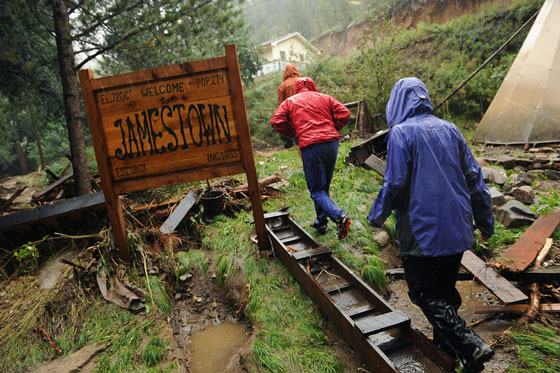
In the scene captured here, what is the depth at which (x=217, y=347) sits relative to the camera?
10.4ft

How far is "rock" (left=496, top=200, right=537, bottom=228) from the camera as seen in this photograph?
164 inches

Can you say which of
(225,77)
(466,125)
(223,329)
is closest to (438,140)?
(225,77)

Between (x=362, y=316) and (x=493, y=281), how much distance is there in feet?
4.77

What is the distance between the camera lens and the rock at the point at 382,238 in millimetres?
4367

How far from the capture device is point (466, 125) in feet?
41.5

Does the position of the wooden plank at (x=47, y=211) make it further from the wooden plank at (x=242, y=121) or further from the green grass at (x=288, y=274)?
the wooden plank at (x=242, y=121)

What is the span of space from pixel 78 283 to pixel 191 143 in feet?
6.64

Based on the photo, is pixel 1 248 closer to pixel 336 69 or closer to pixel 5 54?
pixel 5 54

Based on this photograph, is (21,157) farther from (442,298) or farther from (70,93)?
(442,298)

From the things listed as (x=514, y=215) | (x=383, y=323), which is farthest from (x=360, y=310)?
(x=514, y=215)

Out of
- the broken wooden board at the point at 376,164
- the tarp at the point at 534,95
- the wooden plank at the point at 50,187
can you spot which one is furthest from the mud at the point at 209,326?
the tarp at the point at 534,95

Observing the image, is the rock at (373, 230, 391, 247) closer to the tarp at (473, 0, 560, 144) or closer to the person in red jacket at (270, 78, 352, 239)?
the person in red jacket at (270, 78, 352, 239)

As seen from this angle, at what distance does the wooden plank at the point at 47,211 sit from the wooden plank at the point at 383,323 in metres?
3.66

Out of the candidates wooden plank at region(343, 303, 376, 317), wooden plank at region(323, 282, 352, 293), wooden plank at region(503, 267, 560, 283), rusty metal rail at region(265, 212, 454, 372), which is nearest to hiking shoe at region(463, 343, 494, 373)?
rusty metal rail at region(265, 212, 454, 372)
